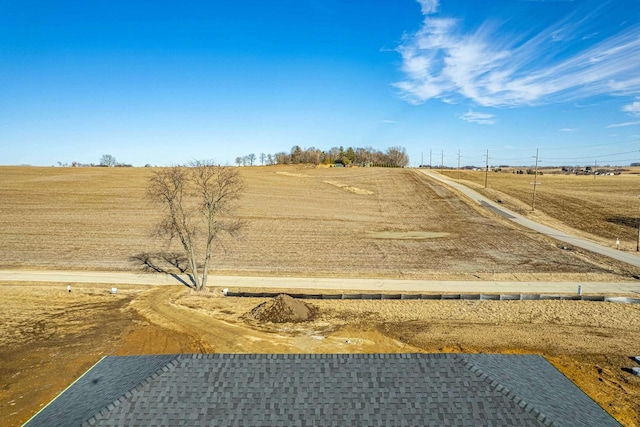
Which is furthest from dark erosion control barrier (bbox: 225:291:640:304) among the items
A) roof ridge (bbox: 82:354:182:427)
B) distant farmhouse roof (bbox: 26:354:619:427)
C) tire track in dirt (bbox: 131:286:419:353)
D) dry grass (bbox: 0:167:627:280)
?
roof ridge (bbox: 82:354:182:427)

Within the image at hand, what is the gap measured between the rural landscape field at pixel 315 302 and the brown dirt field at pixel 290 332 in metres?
0.10

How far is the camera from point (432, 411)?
8711 millimetres

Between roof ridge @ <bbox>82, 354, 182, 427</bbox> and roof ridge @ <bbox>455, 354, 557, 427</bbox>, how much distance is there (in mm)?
7892

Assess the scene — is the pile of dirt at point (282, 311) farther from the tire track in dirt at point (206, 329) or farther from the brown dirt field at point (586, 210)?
the brown dirt field at point (586, 210)

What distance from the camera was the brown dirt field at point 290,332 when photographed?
17719mm

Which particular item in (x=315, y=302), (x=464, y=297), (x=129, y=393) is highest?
(x=129, y=393)

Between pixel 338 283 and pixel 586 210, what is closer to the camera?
pixel 338 283

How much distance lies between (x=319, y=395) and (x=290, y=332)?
1324 centimetres

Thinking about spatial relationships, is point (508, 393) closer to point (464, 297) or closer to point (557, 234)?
point (464, 297)

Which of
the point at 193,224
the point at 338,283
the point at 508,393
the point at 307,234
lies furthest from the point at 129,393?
the point at 193,224

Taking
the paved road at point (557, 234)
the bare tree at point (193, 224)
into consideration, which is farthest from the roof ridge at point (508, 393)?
the paved road at point (557, 234)

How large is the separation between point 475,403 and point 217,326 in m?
17.3

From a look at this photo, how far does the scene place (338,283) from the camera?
30.5 meters

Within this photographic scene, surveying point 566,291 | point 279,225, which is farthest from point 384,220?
point 566,291
